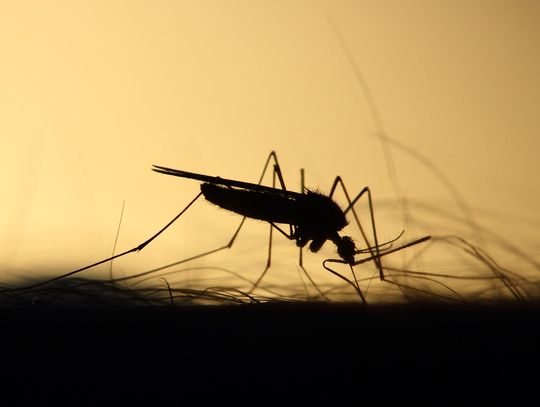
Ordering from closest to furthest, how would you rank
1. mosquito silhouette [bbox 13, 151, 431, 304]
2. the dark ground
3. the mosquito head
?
the dark ground
mosquito silhouette [bbox 13, 151, 431, 304]
the mosquito head

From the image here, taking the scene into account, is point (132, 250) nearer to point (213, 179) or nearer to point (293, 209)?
point (213, 179)

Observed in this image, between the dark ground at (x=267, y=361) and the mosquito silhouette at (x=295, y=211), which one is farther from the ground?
the mosquito silhouette at (x=295, y=211)

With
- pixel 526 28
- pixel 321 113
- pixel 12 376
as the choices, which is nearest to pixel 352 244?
pixel 321 113

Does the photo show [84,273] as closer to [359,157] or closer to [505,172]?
[359,157]

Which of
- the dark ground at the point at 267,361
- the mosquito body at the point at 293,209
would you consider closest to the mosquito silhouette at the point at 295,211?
the mosquito body at the point at 293,209

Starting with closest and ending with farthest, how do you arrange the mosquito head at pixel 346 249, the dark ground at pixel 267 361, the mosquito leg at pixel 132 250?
the dark ground at pixel 267 361, the mosquito leg at pixel 132 250, the mosquito head at pixel 346 249

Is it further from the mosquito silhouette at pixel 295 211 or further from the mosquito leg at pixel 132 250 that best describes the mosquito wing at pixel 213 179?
the mosquito leg at pixel 132 250

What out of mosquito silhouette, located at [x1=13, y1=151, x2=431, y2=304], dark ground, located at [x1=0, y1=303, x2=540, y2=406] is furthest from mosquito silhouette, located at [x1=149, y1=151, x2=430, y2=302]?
dark ground, located at [x1=0, y1=303, x2=540, y2=406]

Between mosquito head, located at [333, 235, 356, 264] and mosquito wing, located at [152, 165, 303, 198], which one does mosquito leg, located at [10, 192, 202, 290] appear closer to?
mosquito wing, located at [152, 165, 303, 198]
